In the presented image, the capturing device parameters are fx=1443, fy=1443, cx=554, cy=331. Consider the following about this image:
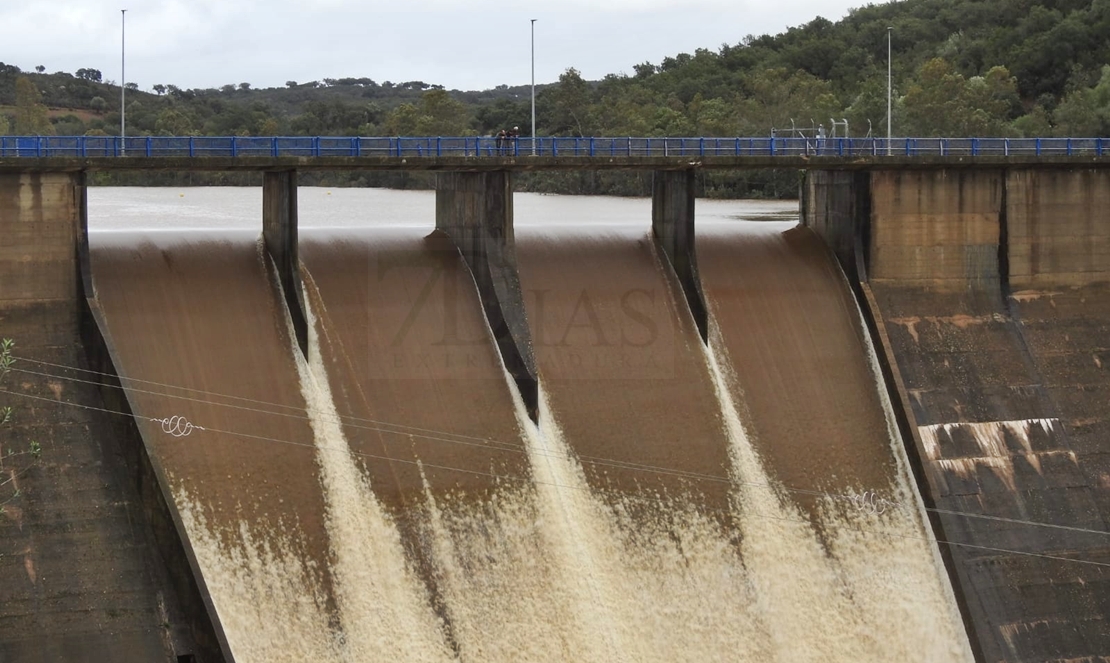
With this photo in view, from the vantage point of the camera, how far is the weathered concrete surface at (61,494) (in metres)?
24.5

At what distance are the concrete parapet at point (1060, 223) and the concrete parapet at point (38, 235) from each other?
2169 centimetres

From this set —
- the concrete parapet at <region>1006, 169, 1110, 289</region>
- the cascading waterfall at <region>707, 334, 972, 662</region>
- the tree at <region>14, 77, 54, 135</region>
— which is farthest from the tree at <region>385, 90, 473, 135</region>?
the cascading waterfall at <region>707, 334, 972, 662</region>

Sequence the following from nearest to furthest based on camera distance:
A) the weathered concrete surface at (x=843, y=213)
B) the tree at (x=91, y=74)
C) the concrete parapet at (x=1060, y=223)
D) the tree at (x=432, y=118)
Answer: the weathered concrete surface at (x=843, y=213) → the concrete parapet at (x=1060, y=223) → the tree at (x=432, y=118) → the tree at (x=91, y=74)

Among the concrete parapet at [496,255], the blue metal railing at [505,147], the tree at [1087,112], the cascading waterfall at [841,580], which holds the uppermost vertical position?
the tree at [1087,112]

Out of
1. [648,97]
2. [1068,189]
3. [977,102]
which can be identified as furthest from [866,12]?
[1068,189]

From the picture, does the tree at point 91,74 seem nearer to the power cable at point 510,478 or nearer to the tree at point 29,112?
the tree at point 29,112

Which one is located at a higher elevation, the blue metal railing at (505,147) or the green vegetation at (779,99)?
the green vegetation at (779,99)

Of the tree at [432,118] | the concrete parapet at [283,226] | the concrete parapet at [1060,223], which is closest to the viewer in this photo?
the concrete parapet at [283,226]

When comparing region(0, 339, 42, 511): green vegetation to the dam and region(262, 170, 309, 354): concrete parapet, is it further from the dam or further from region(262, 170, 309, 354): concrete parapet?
region(262, 170, 309, 354): concrete parapet

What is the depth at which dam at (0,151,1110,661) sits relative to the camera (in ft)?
85.6

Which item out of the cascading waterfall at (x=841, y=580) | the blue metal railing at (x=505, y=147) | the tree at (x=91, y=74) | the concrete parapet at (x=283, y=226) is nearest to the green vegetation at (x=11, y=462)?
the blue metal railing at (x=505, y=147)

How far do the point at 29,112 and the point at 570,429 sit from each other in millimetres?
49011

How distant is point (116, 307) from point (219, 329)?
2.05 m

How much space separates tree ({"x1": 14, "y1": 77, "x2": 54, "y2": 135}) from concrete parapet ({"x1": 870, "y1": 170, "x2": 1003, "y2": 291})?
46.3 meters
